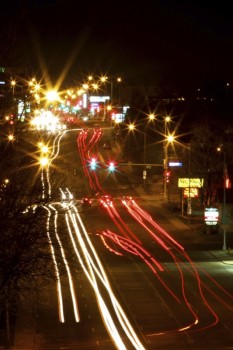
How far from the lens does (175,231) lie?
205 feet

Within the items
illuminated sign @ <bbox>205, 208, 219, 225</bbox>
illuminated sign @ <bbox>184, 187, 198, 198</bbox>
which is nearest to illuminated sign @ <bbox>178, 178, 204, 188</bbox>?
illuminated sign @ <bbox>184, 187, 198, 198</bbox>

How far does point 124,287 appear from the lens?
40.3 metres

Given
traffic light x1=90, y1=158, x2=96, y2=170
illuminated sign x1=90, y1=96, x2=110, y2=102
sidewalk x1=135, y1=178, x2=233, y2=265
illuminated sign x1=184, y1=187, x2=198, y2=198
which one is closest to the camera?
sidewalk x1=135, y1=178, x2=233, y2=265

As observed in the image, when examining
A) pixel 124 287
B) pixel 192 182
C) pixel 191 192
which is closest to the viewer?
pixel 124 287

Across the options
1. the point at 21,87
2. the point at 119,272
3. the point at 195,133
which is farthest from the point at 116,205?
the point at 21,87

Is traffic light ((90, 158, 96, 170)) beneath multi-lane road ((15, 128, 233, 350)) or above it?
above

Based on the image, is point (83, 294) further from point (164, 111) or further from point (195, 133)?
point (164, 111)

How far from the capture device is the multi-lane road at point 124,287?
1097 inches

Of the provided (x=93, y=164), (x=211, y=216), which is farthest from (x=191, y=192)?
(x=93, y=164)

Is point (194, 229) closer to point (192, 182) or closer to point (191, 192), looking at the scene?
point (192, 182)

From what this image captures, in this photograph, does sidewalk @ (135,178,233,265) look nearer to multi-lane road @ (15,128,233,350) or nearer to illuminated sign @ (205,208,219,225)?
multi-lane road @ (15,128,233,350)

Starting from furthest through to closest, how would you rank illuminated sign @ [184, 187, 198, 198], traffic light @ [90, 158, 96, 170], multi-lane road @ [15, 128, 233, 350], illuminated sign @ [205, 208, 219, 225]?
1. traffic light @ [90, 158, 96, 170]
2. illuminated sign @ [184, 187, 198, 198]
3. illuminated sign @ [205, 208, 219, 225]
4. multi-lane road @ [15, 128, 233, 350]

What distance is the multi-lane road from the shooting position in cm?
2788

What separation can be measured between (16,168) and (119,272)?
2093cm
